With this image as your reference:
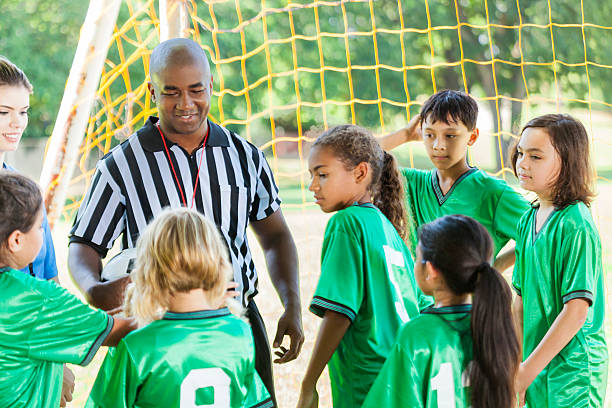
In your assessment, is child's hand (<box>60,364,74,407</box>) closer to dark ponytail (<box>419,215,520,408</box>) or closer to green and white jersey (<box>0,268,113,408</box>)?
green and white jersey (<box>0,268,113,408</box>)

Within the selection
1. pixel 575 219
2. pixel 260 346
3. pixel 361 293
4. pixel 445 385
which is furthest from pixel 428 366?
pixel 575 219

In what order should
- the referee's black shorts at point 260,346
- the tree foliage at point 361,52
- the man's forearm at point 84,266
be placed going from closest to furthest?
the man's forearm at point 84,266, the referee's black shorts at point 260,346, the tree foliage at point 361,52

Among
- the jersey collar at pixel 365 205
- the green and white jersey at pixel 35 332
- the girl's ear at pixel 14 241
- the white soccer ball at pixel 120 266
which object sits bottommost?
the green and white jersey at pixel 35 332

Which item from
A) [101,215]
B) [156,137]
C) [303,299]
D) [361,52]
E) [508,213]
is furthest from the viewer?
[361,52]

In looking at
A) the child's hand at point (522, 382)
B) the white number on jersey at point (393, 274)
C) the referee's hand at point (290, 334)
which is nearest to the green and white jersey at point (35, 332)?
the referee's hand at point (290, 334)

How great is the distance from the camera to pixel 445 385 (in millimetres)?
1954

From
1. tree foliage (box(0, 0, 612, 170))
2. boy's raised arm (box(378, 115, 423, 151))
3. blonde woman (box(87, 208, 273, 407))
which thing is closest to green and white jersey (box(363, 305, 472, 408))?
blonde woman (box(87, 208, 273, 407))

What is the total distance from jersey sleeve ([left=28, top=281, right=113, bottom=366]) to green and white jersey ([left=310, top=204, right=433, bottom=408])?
2.08 ft

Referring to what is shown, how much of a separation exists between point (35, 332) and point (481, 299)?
3.67 feet

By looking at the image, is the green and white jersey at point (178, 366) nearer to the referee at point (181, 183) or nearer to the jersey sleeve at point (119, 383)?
the jersey sleeve at point (119, 383)

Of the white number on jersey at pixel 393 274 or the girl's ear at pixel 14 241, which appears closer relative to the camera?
Result: the girl's ear at pixel 14 241

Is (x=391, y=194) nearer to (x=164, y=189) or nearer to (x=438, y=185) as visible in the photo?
(x=438, y=185)

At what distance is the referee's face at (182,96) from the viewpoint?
7.72ft

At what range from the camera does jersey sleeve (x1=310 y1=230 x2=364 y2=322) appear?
221 cm
